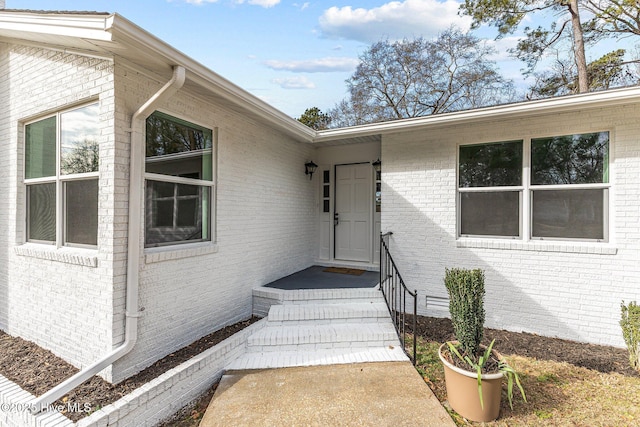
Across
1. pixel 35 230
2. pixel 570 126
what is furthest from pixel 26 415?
pixel 570 126

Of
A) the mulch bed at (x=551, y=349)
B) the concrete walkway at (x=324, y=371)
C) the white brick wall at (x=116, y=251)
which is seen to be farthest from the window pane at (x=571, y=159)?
the white brick wall at (x=116, y=251)

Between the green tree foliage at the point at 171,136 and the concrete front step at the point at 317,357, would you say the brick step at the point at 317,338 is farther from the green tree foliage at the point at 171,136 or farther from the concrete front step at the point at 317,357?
the green tree foliage at the point at 171,136

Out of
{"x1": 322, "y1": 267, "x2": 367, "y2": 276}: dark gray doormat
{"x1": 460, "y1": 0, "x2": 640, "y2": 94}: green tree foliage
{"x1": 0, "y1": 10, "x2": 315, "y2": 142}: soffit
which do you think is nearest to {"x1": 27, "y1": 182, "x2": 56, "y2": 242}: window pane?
{"x1": 0, "y1": 10, "x2": 315, "y2": 142}: soffit

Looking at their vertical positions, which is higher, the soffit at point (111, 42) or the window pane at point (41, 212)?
the soffit at point (111, 42)

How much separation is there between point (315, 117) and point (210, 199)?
13.3 meters

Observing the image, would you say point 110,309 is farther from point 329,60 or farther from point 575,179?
point 329,60

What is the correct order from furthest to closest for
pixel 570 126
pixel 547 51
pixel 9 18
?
pixel 547 51 < pixel 570 126 < pixel 9 18

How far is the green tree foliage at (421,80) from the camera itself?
1284cm

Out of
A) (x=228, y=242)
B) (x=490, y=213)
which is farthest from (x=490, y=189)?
(x=228, y=242)

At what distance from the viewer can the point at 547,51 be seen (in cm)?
998

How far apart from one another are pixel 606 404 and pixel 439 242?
2434 millimetres

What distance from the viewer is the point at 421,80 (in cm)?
1412

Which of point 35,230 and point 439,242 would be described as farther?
point 439,242

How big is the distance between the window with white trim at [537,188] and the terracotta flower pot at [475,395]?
247 cm
